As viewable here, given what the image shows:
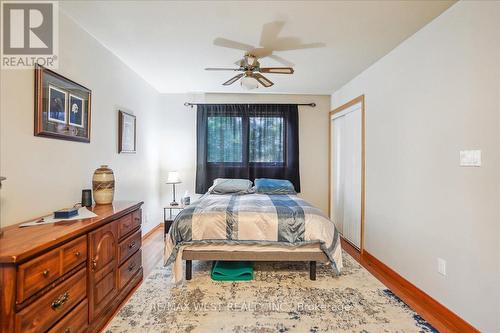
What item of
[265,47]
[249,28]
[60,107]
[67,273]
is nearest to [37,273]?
[67,273]

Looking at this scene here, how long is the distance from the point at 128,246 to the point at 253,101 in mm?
3296

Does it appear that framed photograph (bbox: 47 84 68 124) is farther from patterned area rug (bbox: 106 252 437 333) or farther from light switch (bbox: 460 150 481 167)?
light switch (bbox: 460 150 481 167)

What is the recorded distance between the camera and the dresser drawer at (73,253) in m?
1.45

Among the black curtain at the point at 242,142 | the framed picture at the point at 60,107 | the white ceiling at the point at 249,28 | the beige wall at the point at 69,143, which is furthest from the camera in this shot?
the black curtain at the point at 242,142

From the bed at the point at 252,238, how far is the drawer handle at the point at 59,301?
1.00m

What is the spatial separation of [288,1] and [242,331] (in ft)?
8.34

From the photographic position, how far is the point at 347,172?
12.8ft

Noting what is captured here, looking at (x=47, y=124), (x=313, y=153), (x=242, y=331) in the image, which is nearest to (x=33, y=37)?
(x=47, y=124)

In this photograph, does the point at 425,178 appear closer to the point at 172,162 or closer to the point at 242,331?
the point at 242,331

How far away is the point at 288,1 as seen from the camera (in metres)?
1.90

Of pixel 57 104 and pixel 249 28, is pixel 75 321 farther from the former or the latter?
pixel 249 28

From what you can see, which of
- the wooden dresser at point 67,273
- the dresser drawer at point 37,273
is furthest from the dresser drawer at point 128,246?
the dresser drawer at point 37,273

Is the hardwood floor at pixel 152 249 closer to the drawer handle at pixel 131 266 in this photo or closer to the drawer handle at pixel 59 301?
the drawer handle at pixel 131 266

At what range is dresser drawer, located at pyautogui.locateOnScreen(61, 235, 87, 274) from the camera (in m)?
1.45
